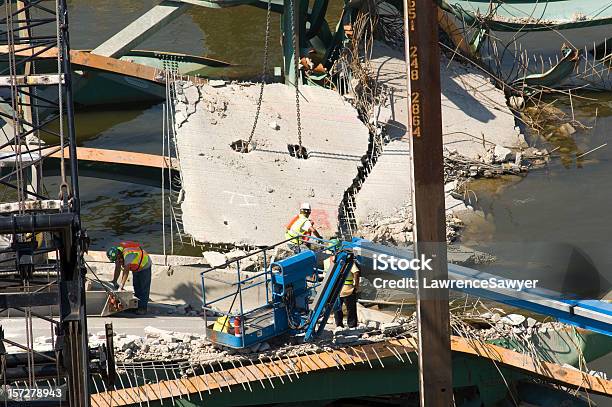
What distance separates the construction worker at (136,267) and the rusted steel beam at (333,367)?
254 centimetres

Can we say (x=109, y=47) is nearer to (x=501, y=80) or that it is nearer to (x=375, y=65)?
(x=375, y=65)

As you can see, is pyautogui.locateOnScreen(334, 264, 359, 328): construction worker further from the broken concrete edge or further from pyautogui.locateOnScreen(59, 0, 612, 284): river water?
pyautogui.locateOnScreen(59, 0, 612, 284): river water

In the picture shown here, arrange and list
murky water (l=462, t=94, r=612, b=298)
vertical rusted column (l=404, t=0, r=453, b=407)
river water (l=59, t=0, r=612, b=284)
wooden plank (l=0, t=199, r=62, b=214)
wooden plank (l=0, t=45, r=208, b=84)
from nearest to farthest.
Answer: vertical rusted column (l=404, t=0, r=453, b=407) < wooden plank (l=0, t=199, r=62, b=214) < murky water (l=462, t=94, r=612, b=298) < river water (l=59, t=0, r=612, b=284) < wooden plank (l=0, t=45, r=208, b=84)

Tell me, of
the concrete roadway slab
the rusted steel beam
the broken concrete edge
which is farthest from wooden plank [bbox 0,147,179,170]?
the rusted steel beam

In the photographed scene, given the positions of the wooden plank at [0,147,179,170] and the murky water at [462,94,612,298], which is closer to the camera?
the murky water at [462,94,612,298]

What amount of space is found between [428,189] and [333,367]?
20.5ft

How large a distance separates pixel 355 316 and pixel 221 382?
90.7 inches

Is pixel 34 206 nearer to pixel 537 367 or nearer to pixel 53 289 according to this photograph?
pixel 53 289

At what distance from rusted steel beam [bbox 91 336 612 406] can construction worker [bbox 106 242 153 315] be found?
2.54 metres

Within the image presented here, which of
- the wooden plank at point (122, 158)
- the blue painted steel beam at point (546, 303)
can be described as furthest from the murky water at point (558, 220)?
the wooden plank at point (122, 158)

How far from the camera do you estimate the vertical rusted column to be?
9.75 meters

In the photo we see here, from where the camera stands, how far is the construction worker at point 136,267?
701 inches

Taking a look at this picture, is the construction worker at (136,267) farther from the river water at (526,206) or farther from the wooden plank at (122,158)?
the wooden plank at (122,158)

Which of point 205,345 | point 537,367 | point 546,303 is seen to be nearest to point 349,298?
point 205,345
